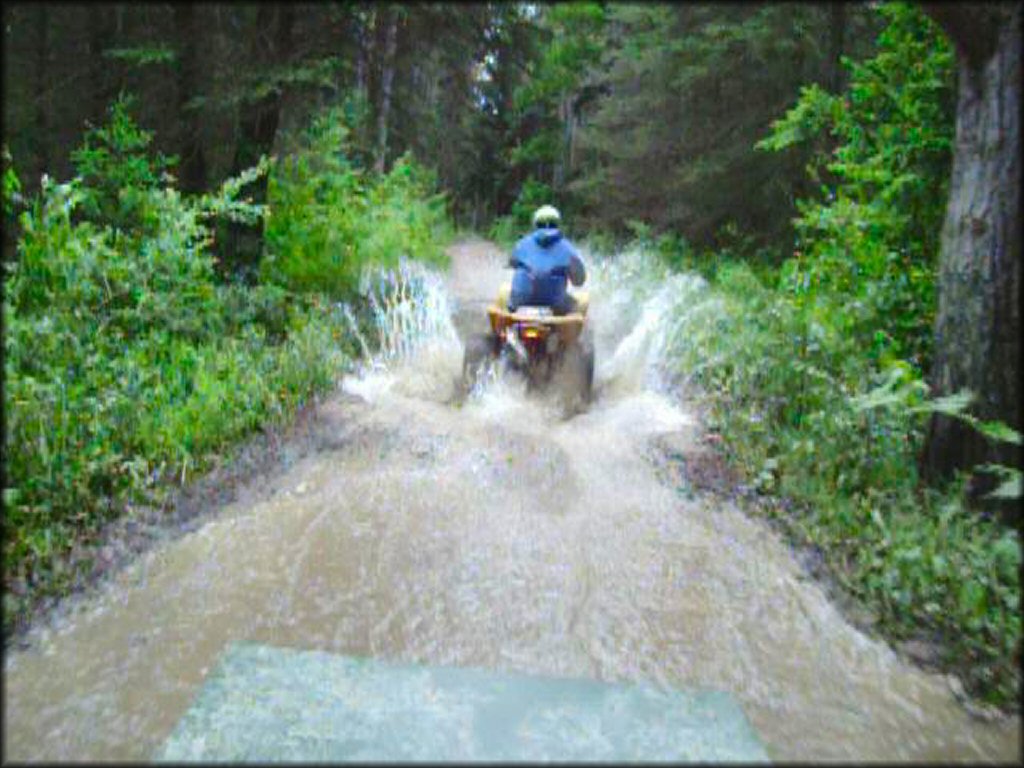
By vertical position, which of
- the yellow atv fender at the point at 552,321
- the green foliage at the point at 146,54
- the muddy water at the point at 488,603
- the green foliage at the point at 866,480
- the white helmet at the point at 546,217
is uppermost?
the green foliage at the point at 146,54

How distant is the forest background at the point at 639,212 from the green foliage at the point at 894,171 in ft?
0.08

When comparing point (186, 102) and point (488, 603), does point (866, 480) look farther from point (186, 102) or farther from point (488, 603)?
point (186, 102)

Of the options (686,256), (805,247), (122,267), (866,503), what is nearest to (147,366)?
(122,267)

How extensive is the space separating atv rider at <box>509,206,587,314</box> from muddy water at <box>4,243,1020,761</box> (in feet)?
6.91

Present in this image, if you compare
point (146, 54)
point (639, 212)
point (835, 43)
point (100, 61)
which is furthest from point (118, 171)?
point (835, 43)

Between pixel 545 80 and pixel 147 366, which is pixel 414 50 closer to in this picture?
pixel 545 80

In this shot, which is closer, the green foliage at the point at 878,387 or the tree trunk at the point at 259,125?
the tree trunk at the point at 259,125

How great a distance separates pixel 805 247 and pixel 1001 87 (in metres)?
5.20

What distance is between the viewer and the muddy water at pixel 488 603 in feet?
9.18

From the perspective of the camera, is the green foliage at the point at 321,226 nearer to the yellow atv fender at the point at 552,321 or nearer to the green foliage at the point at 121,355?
the green foliage at the point at 121,355

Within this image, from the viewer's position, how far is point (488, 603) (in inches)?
152

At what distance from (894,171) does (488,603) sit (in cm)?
479

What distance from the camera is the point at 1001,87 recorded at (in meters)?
4.25

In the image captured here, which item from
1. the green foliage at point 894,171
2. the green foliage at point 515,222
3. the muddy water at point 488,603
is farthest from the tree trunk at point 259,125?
the green foliage at point 515,222
